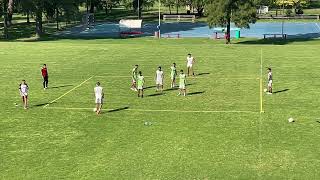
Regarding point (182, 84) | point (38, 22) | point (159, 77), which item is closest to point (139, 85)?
point (159, 77)

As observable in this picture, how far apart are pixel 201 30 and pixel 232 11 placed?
22240 mm

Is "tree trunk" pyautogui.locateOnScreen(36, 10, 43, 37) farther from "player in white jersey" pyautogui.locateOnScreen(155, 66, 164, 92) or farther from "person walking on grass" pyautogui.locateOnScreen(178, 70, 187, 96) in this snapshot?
"person walking on grass" pyautogui.locateOnScreen(178, 70, 187, 96)

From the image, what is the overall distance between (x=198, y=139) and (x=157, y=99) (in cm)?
868

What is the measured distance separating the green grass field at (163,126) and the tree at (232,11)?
779 inches

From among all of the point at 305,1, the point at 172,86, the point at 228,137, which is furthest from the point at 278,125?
the point at 305,1

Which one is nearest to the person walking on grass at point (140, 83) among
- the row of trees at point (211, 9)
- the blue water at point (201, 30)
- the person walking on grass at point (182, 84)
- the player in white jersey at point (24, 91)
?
the person walking on grass at point (182, 84)

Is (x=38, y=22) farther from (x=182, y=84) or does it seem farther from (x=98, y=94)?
(x=98, y=94)

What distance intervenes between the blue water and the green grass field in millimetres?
35183

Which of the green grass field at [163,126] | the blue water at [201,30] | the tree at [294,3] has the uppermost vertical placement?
the tree at [294,3]

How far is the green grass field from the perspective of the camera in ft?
66.6

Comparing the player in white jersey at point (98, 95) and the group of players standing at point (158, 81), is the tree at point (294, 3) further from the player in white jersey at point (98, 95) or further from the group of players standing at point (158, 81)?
the player in white jersey at point (98, 95)

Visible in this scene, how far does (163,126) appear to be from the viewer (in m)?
26.2

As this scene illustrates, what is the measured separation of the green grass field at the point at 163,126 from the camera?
20.3 m

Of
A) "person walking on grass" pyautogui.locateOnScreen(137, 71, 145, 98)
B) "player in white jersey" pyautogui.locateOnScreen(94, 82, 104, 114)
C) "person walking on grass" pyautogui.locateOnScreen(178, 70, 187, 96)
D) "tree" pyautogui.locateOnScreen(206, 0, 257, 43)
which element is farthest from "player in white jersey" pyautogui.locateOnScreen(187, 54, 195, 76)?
"tree" pyautogui.locateOnScreen(206, 0, 257, 43)
